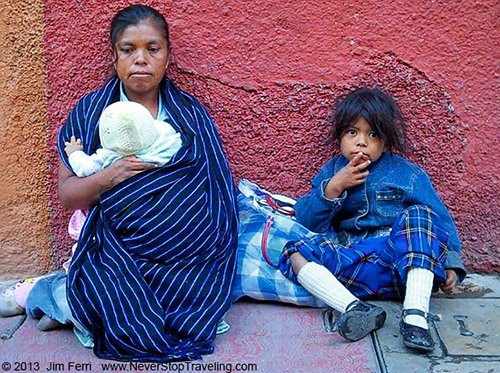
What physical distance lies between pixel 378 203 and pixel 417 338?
0.63m

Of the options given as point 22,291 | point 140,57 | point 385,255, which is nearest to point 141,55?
point 140,57

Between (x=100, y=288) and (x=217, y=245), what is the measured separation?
48cm

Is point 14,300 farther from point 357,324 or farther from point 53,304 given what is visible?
point 357,324

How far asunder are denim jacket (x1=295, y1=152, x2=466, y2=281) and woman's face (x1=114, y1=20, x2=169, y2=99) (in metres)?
0.77

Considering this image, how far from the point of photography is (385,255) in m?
3.10

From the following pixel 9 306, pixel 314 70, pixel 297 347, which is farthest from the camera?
pixel 314 70

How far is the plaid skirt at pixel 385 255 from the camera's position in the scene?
296 cm

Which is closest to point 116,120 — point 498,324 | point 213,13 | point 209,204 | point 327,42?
point 209,204

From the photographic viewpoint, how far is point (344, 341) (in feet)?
9.43

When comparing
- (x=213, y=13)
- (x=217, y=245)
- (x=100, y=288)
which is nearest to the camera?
(x=100, y=288)

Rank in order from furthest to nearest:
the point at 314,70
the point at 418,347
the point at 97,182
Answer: the point at 314,70
the point at 97,182
the point at 418,347

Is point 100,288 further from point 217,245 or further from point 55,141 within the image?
point 55,141

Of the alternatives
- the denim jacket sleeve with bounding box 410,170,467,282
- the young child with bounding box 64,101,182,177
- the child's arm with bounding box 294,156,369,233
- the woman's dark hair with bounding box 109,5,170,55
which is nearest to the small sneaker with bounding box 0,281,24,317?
the young child with bounding box 64,101,182,177

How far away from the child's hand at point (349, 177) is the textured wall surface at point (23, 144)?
1.18 meters
